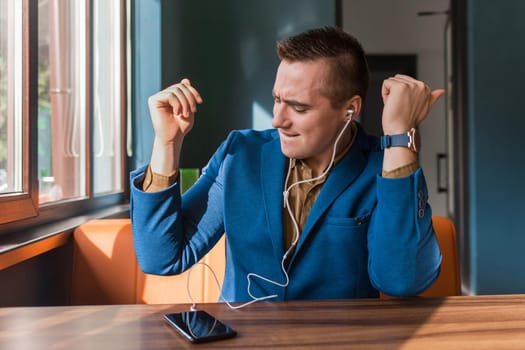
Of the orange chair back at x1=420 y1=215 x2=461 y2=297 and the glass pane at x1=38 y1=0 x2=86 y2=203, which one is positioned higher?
the glass pane at x1=38 y1=0 x2=86 y2=203

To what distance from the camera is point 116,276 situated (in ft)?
5.31

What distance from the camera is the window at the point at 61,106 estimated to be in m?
1.51

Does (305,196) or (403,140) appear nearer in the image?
(403,140)

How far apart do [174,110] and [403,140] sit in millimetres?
513

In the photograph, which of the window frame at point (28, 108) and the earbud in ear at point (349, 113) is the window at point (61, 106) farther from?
the earbud in ear at point (349, 113)

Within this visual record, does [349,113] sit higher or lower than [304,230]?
higher

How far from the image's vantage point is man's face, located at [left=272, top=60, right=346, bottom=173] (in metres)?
1.19

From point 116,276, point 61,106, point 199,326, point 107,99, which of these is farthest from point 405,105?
point 107,99

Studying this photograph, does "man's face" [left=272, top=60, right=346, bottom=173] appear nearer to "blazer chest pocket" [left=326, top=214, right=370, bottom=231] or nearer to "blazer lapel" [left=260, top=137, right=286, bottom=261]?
"blazer lapel" [left=260, top=137, right=286, bottom=261]

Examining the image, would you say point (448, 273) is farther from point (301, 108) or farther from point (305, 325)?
point (305, 325)

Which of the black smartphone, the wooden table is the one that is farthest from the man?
the black smartphone

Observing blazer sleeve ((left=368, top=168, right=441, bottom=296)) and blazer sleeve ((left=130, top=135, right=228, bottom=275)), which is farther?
blazer sleeve ((left=130, top=135, right=228, bottom=275))

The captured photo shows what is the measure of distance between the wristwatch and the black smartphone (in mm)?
526

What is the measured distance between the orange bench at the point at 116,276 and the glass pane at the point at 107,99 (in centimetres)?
78
